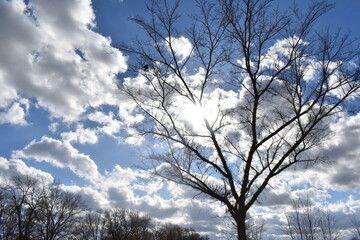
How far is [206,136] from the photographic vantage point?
11031mm

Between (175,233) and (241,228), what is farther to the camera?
(175,233)

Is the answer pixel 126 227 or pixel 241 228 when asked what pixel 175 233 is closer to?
pixel 126 227

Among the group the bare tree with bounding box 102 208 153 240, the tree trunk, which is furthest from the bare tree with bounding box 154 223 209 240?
the tree trunk

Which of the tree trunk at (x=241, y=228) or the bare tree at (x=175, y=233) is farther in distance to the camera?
the bare tree at (x=175, y=233)

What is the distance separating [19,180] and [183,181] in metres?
29.9

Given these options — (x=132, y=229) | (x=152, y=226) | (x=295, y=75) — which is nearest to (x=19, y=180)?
(x=295, y=75)

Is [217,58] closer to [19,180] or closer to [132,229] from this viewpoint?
[19,180]

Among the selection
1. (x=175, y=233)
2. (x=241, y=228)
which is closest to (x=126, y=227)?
(x=175, y=233)

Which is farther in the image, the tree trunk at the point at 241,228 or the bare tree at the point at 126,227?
the bare tree at the point at 126,227

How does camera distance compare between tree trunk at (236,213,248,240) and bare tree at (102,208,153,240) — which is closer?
tree trunk at (236,213,248,240)

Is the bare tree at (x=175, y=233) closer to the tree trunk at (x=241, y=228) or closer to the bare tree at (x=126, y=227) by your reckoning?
the bare tree at (x=126, y=227)

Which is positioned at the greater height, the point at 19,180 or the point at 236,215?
the point at 19,180

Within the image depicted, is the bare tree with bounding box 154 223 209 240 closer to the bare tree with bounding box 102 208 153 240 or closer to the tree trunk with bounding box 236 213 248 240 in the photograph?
the bare tree with bounding box 102 208 153 240

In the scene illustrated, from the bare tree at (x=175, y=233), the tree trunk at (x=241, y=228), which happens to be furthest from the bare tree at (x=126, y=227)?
the tree trunk at (x=241, y=228)
